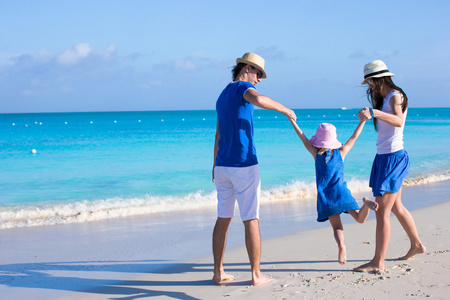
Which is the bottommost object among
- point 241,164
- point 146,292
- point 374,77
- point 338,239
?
point 146,292

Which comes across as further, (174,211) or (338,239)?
(174,211)

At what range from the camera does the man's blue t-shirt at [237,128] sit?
341 cm

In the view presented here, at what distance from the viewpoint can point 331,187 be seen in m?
3.73

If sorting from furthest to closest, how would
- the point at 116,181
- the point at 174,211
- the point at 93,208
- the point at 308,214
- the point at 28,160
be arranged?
the point at 28,160
the point at 116,181
the point at 93,208
the point at 174,211
the point at 308,214

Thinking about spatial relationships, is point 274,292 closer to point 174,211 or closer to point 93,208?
point 174,211

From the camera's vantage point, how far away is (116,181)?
38.0 ft

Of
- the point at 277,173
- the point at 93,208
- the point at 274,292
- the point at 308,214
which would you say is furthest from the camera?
the point at 277,173

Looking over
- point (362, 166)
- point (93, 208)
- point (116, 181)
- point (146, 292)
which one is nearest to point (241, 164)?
point (146, 292)

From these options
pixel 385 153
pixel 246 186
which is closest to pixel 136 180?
pixel 246 186

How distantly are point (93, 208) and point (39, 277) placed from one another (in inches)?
160

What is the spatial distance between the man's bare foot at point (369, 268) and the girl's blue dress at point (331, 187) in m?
0.51

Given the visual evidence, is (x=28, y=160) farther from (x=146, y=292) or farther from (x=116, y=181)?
(x=146, y=292)

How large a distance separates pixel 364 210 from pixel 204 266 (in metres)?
1.64

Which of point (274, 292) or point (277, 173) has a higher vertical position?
point (277, 173)
